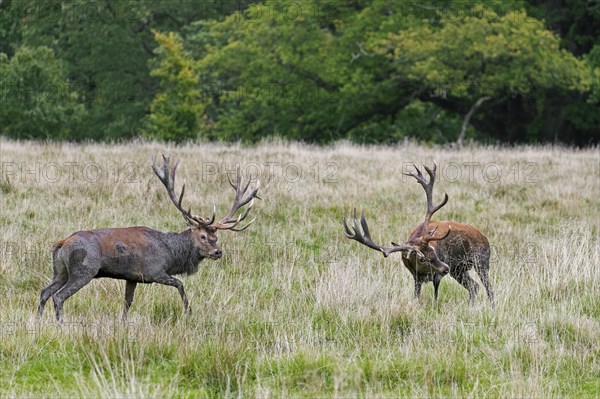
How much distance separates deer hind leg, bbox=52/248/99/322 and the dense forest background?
1696cm

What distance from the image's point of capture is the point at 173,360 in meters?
5.85

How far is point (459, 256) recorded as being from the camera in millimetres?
7961

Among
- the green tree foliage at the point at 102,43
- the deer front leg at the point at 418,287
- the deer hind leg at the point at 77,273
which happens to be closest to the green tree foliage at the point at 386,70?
the green tree foliage at the point at 102,43

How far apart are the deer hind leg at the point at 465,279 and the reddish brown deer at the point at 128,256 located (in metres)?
2.20

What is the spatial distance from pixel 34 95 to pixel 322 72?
29.3ft

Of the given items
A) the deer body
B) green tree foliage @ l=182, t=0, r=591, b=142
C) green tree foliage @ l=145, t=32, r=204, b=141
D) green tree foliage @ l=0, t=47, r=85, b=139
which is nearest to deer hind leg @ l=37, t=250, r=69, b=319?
the deer body

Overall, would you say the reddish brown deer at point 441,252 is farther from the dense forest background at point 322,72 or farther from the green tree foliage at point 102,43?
the green tree foliage at point 102,43

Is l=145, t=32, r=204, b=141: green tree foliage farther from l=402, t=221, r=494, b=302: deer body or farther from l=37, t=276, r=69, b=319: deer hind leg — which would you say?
l=37, t=276, r=69, b=319: deer hind leg

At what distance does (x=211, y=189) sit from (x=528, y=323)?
6.60 meters

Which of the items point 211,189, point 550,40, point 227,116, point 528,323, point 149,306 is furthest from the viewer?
point 227,116

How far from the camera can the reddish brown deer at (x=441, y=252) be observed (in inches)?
290

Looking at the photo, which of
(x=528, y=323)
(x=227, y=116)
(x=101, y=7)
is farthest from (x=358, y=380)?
(x=101, y=7)

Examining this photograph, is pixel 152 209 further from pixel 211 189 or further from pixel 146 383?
pixel 146 383

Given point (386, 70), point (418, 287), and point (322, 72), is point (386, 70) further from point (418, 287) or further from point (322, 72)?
point (418, 287)
